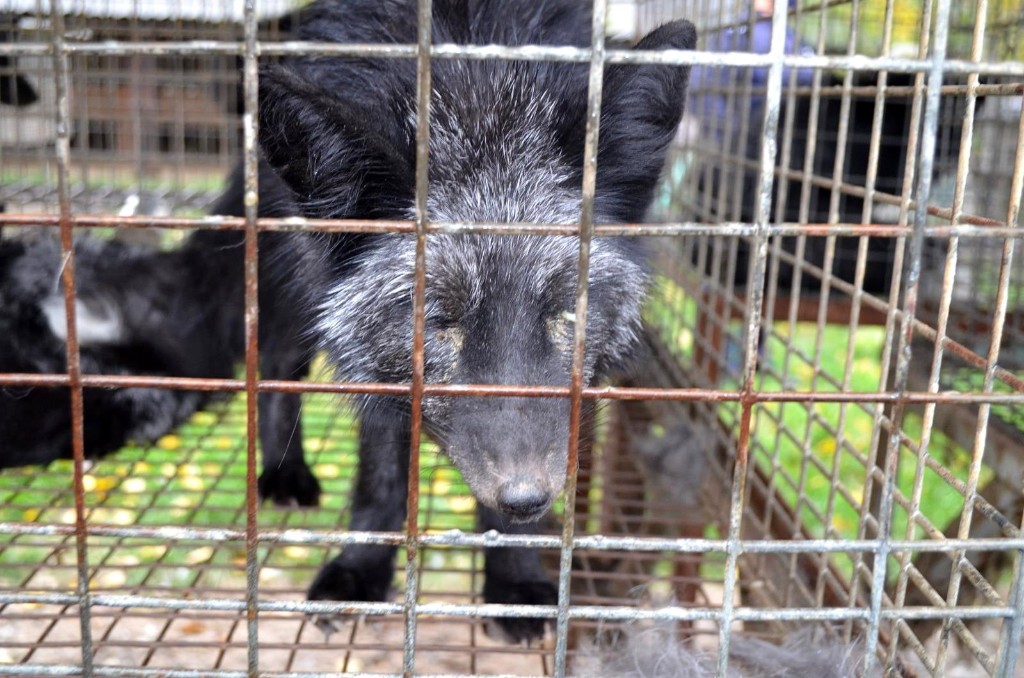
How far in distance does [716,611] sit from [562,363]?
24.8 inches

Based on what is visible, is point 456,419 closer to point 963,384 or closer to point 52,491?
point 52,491

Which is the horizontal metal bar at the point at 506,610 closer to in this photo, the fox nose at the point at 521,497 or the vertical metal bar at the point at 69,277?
the vertical metal bar at the point at 69,277

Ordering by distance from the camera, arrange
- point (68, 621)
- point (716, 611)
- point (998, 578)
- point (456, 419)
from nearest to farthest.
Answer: point (716, 611) < point (456, 419) < point (68, 621) < point (998, 578)

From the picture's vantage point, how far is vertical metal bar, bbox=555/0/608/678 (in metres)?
1.31

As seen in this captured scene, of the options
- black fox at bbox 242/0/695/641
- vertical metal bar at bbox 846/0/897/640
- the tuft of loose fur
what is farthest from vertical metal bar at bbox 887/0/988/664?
the tuft of loose fur

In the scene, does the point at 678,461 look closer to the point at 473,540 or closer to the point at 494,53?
the point at 473,540

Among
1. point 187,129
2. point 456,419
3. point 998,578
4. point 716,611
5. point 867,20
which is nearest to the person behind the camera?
point 716,611

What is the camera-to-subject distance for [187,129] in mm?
5594

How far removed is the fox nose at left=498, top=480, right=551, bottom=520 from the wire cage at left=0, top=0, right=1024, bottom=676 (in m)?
0.17

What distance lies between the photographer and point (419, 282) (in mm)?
1390

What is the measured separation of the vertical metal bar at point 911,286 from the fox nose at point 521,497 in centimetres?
59

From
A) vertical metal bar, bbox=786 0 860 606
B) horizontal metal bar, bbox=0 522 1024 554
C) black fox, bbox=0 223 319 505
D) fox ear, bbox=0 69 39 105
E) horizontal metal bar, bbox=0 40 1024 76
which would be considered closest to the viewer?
horizontal metal bar, bbox=0 40 1024 76

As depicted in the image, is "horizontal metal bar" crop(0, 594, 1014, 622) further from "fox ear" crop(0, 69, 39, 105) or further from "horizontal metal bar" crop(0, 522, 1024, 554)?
"fox ear" crop(0, 69, 39, 105)

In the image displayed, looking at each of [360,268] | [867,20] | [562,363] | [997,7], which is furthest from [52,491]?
[867,20]
